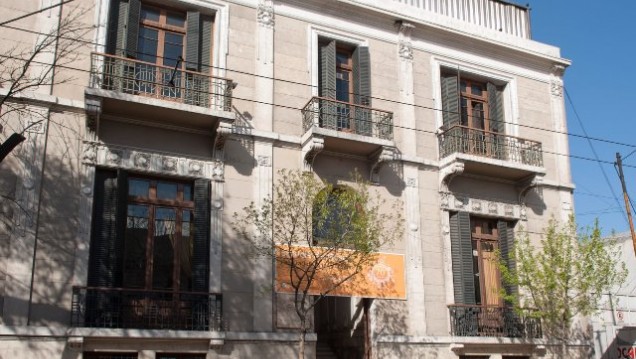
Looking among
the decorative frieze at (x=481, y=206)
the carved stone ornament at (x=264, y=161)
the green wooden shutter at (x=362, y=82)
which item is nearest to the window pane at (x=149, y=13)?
the carved stone ornament at (x=264, y=161)

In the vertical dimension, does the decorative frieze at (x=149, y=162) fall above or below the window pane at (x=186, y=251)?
above

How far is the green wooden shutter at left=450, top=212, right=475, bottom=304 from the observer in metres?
19.4

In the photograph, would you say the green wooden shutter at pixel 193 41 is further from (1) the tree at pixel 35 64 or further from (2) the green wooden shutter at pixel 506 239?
(2) the green wooden shutter at pixel 506 239

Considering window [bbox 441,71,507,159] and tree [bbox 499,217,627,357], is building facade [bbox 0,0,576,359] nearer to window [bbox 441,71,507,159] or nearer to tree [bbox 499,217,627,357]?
window [bbox 441,71,507,159]

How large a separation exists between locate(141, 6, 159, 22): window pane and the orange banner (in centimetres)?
668

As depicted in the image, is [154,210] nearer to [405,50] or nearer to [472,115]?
[405,50]

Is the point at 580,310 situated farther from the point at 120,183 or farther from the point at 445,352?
the point at 120,183

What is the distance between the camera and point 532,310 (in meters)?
19.2

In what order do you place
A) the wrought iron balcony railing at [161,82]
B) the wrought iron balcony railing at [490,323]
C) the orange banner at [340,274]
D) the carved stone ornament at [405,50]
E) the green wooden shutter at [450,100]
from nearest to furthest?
the orange banner at [340,274], the wrought iron balcony railing at [161,82], the wrought iron balcony railing at [490,323], the carved stone ornament at [405,50], the green wooden shutter at [450,100]

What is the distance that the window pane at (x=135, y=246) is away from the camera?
52.3 feet

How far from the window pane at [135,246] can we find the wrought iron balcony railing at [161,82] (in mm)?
2745

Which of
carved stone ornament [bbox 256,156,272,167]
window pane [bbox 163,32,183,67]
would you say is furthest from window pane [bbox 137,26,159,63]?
carved stone ornament [bbox 256,156,272,167]

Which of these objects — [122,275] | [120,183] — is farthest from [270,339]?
[120,183]

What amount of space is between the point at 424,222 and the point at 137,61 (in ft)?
28.1
